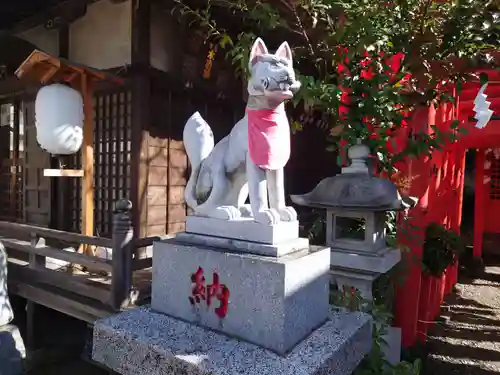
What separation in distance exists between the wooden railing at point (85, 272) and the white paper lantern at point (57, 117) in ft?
3.75

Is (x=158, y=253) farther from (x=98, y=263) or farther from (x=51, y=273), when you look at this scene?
(x=51, y=273)

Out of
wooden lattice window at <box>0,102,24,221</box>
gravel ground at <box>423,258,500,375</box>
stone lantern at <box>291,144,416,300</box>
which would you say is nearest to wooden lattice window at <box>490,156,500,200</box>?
gravel ground at <box>423,258,500,375</box>

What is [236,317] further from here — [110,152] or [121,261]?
[110,152]

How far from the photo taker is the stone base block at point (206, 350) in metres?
1.91

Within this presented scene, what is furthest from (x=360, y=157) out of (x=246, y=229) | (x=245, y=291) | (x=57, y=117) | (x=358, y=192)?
(x=57, y=117)

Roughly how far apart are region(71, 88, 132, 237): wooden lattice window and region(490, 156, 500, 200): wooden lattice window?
10.8m

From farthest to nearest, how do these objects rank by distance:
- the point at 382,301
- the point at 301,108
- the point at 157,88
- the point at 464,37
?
the point at 301,108
the point at 157,88
the point at 382,301
the point at 464,37

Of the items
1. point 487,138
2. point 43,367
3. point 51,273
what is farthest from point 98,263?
point 487,138

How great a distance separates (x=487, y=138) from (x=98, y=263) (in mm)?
7387

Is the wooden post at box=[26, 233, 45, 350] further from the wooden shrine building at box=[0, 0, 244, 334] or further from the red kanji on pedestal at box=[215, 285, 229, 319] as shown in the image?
the red kanji on pedestal at box=[215, 285, 229, 319]

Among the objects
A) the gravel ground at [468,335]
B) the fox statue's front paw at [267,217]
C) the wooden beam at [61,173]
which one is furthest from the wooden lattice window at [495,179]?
the wooden beam at [61,173]

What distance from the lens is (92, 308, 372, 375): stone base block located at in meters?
1.91

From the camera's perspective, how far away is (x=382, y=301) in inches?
146

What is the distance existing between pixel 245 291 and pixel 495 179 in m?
12.1
